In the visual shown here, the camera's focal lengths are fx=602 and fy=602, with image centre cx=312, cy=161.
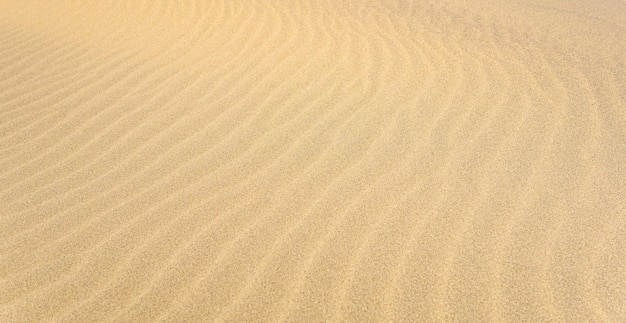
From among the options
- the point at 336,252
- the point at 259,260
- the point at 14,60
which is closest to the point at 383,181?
the point at 336,252

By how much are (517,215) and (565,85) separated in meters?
1.89

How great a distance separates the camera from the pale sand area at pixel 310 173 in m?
2.42

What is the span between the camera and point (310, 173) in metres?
3.24

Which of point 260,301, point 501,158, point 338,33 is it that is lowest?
point 260,301

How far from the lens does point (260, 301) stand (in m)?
2.37

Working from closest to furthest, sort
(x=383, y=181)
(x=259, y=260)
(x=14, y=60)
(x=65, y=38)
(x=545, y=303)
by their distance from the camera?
(x=545, y=303)
(x=259, y=260)
(x=383, y=181)
(x=14, y=60)
(x=65, y=38)

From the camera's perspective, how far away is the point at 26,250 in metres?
2.62

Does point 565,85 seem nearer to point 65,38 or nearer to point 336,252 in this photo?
point 336,252

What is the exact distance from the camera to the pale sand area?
95.1 inches

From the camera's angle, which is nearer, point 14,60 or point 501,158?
point 501,158

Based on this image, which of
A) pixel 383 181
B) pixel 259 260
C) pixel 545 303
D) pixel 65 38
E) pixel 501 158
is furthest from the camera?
pixel 65 38

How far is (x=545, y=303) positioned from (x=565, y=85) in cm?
246

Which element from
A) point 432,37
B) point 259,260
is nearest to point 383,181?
point 259,260

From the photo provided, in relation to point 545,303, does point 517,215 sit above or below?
above
